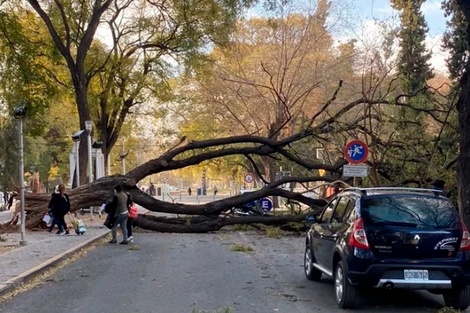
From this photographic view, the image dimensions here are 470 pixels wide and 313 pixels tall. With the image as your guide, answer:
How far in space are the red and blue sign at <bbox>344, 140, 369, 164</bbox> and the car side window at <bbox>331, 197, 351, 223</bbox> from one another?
24.1 feet

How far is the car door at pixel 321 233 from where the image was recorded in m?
10.4

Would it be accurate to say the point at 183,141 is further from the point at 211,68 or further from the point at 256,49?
the point at 256,49

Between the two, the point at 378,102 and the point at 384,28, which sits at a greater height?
the point at 384,28

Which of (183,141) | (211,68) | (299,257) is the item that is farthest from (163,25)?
(299,257)

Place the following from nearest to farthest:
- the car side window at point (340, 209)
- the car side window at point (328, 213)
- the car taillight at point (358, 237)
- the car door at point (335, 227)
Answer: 1. the car taillight at point (358, 237)
2. the car door at point (335, 227)
3. the car side window at point (340, 209)
4. the car side window at point (328, 213)

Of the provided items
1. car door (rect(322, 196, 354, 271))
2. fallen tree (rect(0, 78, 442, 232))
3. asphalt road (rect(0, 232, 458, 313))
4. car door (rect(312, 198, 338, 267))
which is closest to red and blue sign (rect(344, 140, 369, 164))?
asphalt road (rect(0, 232, 458, 313))

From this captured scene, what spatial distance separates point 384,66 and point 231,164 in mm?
28353

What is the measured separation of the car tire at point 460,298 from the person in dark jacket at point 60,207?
14.2m

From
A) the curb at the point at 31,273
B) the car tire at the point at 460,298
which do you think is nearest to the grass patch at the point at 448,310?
the car tire at the point at 460,298

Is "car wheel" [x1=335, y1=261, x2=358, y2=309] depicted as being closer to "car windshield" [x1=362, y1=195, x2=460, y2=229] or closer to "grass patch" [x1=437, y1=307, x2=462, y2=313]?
"car windshield" [x1=362, y1=195, x2=460, y2=229]

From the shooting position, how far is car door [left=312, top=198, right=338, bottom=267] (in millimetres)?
10414

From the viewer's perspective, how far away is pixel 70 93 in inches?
1341

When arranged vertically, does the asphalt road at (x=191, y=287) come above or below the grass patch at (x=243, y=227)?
below

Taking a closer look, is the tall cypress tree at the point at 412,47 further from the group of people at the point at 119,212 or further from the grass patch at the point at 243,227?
the group of people at the point at 119,212
